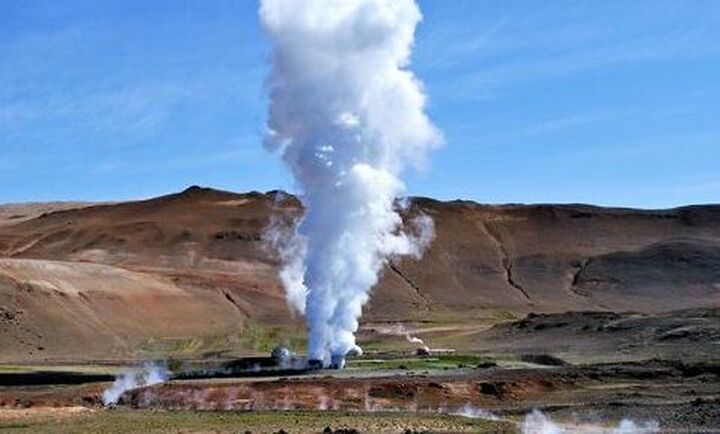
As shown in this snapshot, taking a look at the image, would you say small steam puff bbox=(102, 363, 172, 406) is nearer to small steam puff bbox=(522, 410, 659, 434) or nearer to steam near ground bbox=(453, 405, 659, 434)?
steam near ground bbox=(453, 405, 659, 434)

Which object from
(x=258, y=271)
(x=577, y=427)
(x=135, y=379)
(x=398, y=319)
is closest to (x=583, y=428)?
(x=577, y=427)

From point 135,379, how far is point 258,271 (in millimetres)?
89652

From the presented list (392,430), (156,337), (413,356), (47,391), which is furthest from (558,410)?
(156,337)

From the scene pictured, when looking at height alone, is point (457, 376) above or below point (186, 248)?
below

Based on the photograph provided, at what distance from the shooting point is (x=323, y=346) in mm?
63125

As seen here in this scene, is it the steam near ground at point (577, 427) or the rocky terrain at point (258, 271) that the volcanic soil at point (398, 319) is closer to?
the rocky terrain at point (258, 271)

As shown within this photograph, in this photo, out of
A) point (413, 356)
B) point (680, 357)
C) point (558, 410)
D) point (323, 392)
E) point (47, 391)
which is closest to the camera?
point (558, 410)

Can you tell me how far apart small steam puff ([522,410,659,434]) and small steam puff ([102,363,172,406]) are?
18240mm

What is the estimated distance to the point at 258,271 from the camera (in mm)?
143875

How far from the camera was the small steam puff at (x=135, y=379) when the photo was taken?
152 ft

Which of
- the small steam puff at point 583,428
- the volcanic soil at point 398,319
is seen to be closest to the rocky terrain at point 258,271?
the volcanic soil at point 398,319

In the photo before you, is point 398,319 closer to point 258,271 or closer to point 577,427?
point 258,271

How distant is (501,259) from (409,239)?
515 inches

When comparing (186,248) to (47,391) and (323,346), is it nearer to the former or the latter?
(323,346)
